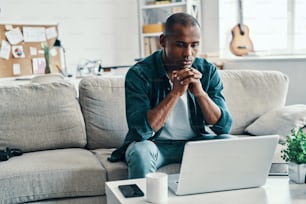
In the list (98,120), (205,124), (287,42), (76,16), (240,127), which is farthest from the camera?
(76,16)

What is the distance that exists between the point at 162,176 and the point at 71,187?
714mm

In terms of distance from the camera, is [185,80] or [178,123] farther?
[178,123]

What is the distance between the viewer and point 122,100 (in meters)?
2.49

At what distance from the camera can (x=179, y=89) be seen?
1907mm

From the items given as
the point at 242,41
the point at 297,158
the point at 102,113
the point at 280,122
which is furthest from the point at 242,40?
the point at 297,158

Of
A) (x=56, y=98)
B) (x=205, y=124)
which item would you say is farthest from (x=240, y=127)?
(x=56, y=98)

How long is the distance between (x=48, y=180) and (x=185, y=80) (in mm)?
755

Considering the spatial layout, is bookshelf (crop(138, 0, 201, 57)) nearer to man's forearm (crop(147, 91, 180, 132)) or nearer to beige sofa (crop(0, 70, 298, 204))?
beige sofa (crop(0, 70, 298, 204))

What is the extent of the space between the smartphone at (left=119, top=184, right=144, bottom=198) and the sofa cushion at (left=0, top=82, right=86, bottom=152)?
3.14 ft

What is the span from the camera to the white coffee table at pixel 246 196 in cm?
138

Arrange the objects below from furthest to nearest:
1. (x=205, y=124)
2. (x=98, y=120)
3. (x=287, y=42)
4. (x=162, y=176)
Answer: (x=287, y=42)
(x=98, y=120)
(x=205, y=124)
(x=162, y=176)

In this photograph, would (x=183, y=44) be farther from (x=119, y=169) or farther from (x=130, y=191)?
(x=130, y=191)

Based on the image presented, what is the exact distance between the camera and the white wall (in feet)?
14.5

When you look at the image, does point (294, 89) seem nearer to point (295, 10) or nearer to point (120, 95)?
point (295, 10)
